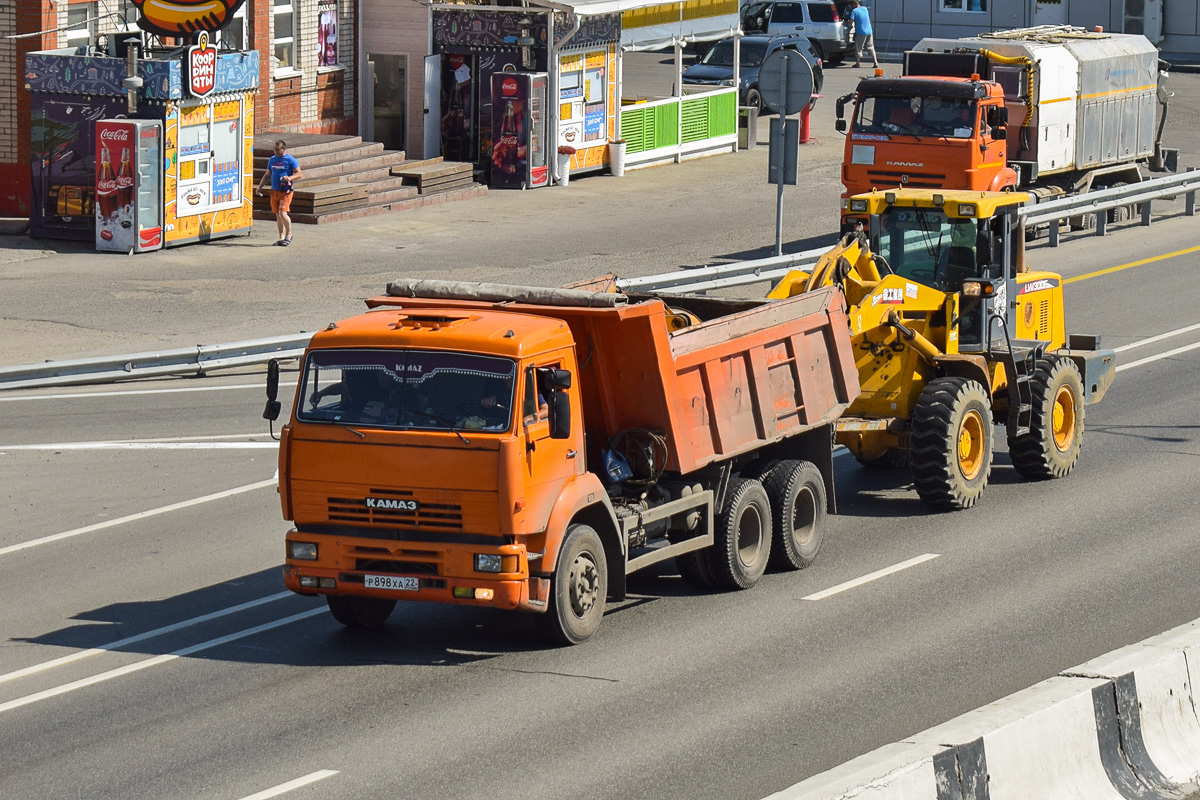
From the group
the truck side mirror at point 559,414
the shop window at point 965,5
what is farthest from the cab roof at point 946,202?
the shop window at point 965,5

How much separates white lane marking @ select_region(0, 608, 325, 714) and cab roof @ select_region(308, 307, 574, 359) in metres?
2.20

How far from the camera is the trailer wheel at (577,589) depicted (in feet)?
38.2

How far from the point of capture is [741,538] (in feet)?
44.5

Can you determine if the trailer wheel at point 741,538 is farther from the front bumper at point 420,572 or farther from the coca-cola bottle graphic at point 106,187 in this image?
the coca-cola bottle graphic at point 106,187

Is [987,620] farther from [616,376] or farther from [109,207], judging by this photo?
[109,207]

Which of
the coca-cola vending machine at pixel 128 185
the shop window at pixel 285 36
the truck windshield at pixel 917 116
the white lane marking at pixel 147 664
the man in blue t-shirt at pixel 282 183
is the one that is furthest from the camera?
the shop window at pixel 285 36

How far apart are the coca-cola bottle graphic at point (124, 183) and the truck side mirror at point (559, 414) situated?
17663 mm

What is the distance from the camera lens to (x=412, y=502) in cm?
1137

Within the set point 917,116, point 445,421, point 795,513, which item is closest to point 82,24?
point 917,116

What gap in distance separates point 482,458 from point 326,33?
85.2 ft

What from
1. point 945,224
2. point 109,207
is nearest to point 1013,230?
point 945,224

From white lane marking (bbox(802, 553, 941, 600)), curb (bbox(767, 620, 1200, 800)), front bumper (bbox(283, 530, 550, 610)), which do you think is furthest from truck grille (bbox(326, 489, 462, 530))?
curb (bbox(767, 620, 1200, 800))

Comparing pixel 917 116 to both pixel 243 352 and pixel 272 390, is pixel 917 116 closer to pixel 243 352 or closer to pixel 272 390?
pixel 243 352

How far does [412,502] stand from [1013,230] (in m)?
7.76
